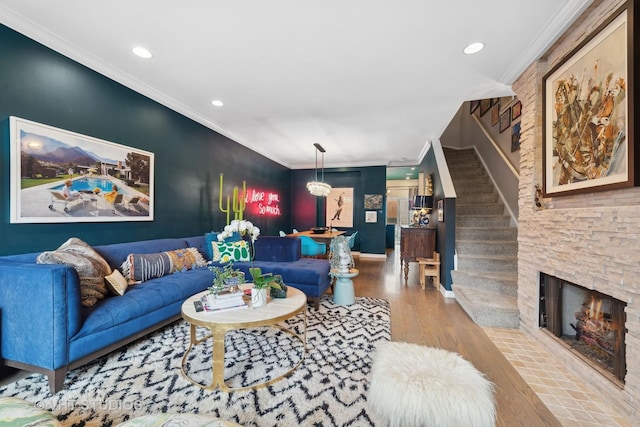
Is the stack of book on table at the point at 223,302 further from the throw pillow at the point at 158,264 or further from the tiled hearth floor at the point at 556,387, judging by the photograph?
the tiled hearth floor at the point at 556,387

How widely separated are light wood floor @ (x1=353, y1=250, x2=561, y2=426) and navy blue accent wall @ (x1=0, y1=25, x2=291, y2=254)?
298 centimetres

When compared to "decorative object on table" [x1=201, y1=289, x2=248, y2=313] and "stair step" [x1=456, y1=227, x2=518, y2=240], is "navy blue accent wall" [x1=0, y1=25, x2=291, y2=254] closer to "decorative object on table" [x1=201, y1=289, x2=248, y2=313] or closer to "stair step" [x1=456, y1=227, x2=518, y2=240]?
"decorative object on table" [x1=201, y1=289, x2=248, y2=313]

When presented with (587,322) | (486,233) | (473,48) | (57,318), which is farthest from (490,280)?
(57,318)

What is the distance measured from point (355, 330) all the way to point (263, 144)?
4384mm

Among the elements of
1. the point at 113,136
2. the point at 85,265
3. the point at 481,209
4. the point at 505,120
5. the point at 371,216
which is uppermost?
the point at 505,120

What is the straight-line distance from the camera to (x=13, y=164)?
2.08 metres

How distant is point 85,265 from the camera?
2064 mm

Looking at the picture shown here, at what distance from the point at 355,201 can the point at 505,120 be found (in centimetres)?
398

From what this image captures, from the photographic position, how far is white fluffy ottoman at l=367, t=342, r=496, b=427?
1134mm

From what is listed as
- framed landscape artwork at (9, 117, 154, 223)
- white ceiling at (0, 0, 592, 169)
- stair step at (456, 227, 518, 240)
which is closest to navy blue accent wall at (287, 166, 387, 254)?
stair step at (456, 227, 518, 240)

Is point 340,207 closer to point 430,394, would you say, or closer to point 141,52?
point 141,52

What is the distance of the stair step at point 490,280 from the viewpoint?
130 inches

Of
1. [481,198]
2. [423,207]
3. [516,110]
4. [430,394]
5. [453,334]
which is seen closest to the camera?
[430,394]

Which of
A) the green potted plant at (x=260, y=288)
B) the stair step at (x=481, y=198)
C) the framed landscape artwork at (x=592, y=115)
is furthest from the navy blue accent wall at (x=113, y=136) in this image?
the stair step at (x=481, y=198)
